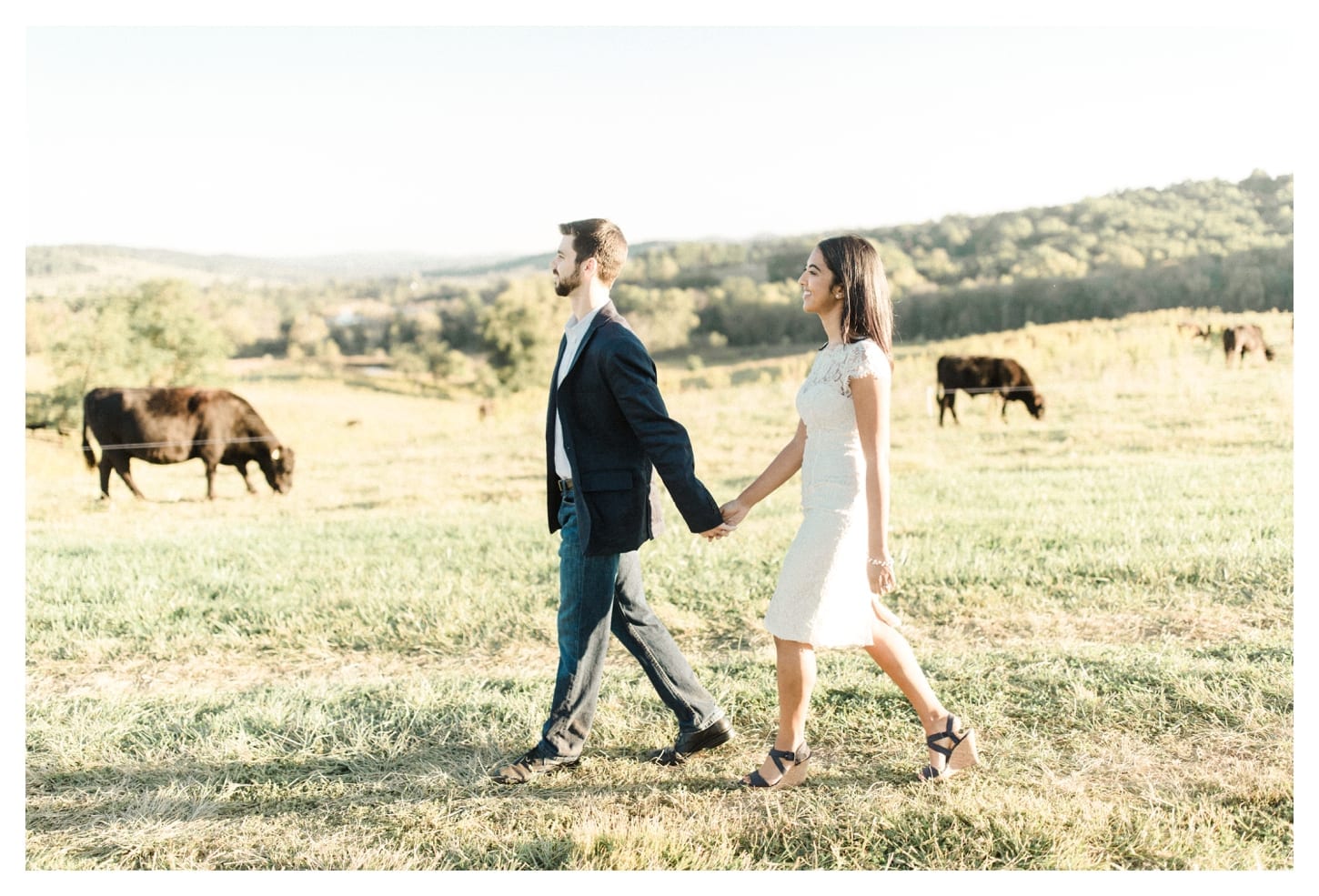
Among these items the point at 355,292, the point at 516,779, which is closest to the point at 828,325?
the point at 516,779

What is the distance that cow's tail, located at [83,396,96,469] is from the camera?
10984 mm

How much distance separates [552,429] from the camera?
3.46 meters

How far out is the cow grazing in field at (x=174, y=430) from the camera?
11055 mm

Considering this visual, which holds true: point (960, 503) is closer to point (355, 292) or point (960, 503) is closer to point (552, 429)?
point (552, 429)

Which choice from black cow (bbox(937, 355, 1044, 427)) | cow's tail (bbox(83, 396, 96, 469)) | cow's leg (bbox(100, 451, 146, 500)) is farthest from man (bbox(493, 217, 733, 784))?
black cow (bbox(937, 355, 1044, 427))

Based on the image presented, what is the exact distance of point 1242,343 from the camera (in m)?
13.3

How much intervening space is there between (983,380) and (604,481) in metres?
10.6

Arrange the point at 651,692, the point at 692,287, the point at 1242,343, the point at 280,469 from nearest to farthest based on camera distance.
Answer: the point at 651,692 → the point at 280,469 → the point at 1242,343 → the point at 692,287

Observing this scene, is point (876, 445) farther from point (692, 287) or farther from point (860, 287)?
point (692, 287)

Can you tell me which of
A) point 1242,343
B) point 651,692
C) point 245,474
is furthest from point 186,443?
point 1242,343

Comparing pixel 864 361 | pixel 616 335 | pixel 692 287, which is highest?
pixel 692 287

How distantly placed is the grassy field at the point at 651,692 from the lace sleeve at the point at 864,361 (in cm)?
126

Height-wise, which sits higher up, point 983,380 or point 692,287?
point 692,287

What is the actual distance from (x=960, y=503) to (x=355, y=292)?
47.5 ft
